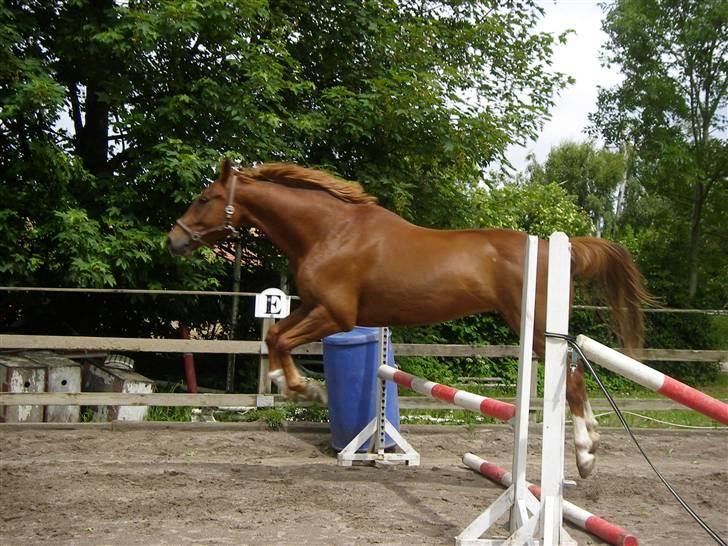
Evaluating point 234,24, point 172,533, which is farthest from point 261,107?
point 172,533

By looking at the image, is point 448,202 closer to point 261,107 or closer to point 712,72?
point 261,107

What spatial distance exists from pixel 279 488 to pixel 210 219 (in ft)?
6.36

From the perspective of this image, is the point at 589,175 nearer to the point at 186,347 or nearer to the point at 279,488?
the point at 186,347

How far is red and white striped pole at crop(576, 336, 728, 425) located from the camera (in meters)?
2.28

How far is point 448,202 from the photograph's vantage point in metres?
9.54

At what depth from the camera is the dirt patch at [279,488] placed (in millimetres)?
3980

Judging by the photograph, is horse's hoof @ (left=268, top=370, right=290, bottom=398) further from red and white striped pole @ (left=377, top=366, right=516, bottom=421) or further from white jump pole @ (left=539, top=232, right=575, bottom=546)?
white jump pole @ (left=539, top=232, right=575, bottom=546)

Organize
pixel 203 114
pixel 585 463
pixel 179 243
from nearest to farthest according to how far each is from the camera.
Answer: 1. pixel 585 463
2. pixel 179 243
3. pixel 203 114

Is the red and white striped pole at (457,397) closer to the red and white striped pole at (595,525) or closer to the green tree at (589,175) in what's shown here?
the red and white striped pole at (595,525)

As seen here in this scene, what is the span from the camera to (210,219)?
4.96 meters

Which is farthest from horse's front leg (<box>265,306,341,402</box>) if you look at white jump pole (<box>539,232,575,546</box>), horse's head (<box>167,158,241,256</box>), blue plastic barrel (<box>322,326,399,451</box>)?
white jump pole (<box>539,232,575,546</box>)

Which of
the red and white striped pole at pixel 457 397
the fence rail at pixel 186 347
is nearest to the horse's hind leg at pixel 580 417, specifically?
the red and white striped pole at pixel 457 397

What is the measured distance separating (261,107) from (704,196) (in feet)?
34.2

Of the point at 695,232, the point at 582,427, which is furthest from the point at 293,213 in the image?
the point at 695,232
